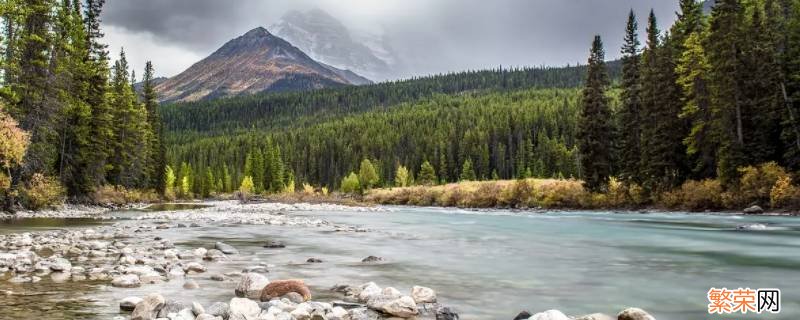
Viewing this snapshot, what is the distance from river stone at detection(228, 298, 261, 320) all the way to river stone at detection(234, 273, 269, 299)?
73.5 inches

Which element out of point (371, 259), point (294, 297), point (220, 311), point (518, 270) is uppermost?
point (220, 311)

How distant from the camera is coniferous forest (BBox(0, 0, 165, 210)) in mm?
33406

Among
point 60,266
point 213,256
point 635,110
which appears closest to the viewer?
point 60,266

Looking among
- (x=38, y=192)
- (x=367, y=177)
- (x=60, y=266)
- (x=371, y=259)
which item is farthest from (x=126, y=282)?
(x=367, y=177)

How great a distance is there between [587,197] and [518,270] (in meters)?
38.1

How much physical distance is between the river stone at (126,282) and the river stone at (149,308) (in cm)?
296

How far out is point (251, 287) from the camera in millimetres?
9320

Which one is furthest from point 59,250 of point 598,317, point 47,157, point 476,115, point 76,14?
Result: point 476,115

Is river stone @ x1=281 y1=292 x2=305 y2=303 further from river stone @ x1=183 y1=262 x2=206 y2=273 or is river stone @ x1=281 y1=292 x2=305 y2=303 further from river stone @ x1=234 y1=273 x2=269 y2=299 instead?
river stone @ x1=183 y1=262 x2=206 y2=273

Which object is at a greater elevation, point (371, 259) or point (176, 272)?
point (176, 272)

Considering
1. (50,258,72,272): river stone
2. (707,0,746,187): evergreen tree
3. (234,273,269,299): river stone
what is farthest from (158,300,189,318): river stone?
(707,0,746,187): evergreen tree

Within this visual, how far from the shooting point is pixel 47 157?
37094 millimetres

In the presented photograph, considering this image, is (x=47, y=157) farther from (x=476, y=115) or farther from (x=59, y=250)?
(x=476, y=115)

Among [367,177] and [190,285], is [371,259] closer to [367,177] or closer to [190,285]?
[190,285]
